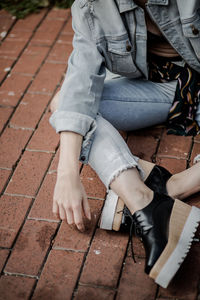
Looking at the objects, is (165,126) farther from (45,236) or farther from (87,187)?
(45,236)

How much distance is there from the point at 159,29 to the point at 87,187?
32.0 inches

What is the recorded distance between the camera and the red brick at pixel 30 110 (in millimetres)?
2475

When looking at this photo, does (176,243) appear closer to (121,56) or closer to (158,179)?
(158,179)

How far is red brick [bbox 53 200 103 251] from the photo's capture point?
71.9 inches

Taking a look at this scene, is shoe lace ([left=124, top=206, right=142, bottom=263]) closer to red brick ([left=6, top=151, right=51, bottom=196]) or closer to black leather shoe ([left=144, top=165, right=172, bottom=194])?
black leather shoe ([left=144, top=165, right=172, bottom=194])

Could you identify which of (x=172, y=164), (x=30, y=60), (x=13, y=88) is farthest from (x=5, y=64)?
(x=172, y=164)

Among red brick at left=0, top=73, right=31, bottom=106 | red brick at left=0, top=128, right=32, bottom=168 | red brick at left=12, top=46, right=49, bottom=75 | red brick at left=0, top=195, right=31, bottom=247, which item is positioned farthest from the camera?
red brick at left=12, top=46, right=49, bottom=75

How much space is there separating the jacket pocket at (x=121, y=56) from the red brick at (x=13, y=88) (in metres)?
0.84

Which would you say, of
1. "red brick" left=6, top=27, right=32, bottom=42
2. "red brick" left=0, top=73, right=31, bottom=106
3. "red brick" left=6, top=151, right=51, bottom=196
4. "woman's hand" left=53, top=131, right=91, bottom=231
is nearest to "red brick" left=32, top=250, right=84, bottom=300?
"woman's hand" left=53, top=131, right=91, bottom=231

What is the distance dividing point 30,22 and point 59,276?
7.36ft

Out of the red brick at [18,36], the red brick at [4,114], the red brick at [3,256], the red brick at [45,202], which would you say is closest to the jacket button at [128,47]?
the red brick at [45,202]

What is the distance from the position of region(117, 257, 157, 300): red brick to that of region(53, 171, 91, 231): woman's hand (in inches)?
10.7

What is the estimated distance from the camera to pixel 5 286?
171cm

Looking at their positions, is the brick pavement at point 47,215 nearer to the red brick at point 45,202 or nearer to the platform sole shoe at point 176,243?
the red brick at point 45,202
